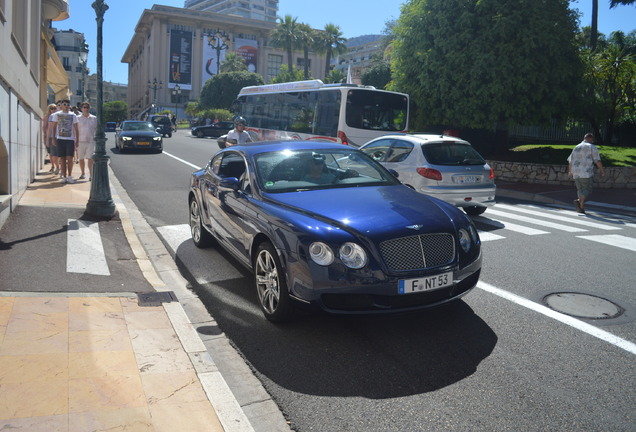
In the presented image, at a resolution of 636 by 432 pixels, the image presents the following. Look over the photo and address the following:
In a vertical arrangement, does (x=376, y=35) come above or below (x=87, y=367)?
above

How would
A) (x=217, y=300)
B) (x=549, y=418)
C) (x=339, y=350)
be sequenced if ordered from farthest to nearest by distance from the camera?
1. (x=217, y=300)
2. (x=339, y=350)
3. (x=549, y=418)

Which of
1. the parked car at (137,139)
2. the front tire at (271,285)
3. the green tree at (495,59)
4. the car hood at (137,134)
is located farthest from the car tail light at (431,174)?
the car hood at (137,134)

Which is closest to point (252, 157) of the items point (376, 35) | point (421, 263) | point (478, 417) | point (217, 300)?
point (217, 300)

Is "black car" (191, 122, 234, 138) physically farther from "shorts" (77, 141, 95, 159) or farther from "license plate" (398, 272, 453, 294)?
"license plate" (398, 272, 453, 294)

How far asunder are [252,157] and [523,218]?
7.05m

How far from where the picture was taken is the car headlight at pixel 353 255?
4.38 metres

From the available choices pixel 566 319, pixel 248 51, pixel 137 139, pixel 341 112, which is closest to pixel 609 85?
pixel 341 112

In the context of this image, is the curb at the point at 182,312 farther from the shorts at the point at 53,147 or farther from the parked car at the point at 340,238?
the shorts at the point at 53,147

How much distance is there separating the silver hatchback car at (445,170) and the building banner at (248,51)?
342 ft

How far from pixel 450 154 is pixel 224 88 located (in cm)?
7226

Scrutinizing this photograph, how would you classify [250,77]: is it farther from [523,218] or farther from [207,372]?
[207,372]

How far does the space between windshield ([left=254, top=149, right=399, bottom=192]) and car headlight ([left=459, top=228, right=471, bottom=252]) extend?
1264 mm

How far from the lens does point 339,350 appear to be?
14.6ft

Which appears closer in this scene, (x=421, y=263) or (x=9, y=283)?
(x=421, y=263)
